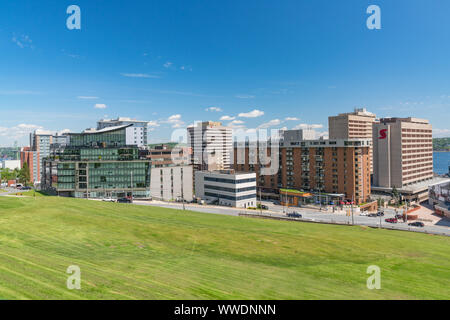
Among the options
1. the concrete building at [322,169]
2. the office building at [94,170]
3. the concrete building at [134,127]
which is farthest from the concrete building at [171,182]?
the concrete building at [134,127]

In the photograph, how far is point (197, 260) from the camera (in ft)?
81.1

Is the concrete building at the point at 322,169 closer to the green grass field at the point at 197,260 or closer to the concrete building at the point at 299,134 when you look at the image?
the concrete building at the point at 299,134

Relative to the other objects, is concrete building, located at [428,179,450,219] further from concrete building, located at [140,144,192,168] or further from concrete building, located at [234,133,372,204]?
concrete building, located at [140,144,192,168]

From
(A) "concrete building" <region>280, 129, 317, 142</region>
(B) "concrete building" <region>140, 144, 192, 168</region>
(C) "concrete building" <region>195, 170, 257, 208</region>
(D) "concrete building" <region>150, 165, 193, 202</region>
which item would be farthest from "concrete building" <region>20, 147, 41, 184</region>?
(A) "concrete building" <region>280, 129, 317, 142</region>

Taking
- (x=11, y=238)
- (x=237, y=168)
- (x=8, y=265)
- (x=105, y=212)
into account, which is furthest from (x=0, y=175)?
(x=8, y=265)

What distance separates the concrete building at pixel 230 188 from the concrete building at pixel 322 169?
74.1ft

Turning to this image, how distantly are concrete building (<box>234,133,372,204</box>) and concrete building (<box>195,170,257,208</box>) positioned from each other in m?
22.6

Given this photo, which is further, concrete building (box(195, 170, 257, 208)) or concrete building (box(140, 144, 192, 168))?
concrete building (box(140, 144, 192, 168))

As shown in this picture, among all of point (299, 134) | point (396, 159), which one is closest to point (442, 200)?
point (396, 159)

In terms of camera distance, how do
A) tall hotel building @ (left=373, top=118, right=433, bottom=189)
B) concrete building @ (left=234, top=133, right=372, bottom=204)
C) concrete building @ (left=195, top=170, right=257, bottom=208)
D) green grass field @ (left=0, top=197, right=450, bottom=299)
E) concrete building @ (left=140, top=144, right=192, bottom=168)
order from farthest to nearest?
concrete building @ (left=140, top=144, right=192, bottom=168) < tall hotel building @ (left=373, top=118, right=433, bottom=189) < concrete building @ (left=234, top=133, right=372, bottom=204) < concrete building @ (left=195, top=170, right=257, bottom=208) < green grass field @ (left=0, top=197, right=450, bottom=299)

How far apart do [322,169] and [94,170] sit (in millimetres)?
67270

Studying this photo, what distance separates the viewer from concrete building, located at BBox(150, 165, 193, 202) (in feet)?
302

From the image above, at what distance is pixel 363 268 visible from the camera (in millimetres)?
25109

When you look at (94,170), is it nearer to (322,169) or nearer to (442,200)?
(322,169)
